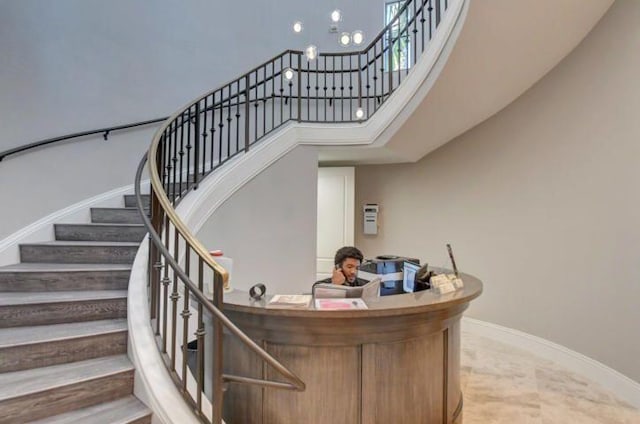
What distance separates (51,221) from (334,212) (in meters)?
3.51

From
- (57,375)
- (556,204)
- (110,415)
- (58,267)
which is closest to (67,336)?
(57,375)

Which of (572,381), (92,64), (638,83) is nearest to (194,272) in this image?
(92,64)

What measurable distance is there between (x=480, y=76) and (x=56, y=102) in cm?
428

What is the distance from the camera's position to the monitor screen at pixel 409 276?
8.91ft

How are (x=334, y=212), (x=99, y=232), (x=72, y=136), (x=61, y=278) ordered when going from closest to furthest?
(x=61, y=278)
(x=99, y=232)
(x=72, y=136)
(x=334, y=212)

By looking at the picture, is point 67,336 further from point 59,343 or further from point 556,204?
point 556,204

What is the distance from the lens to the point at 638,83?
311 centimetres

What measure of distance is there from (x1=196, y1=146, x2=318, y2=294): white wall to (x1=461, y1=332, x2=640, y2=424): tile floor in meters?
2.07

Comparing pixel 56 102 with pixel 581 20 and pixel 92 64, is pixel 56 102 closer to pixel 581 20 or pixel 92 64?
pixel 92 64

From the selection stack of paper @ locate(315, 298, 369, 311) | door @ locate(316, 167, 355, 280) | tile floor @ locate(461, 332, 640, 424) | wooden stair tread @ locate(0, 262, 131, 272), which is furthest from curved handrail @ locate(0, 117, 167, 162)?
tile floor @ locate(461, 332, 640, 424)

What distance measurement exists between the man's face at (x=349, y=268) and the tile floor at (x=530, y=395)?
51.9 inches

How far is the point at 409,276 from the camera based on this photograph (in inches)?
109

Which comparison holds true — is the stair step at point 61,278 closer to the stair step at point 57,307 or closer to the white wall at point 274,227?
the stair step at point 57,307

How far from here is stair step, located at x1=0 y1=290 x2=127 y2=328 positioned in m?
2.38
